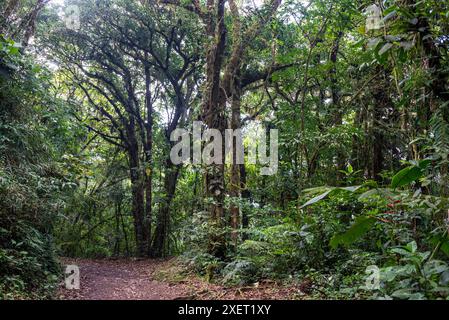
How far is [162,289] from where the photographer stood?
6.50 meters

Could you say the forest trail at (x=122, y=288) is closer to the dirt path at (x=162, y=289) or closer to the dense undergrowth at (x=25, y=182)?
the dirt path at (x=162, y=289)

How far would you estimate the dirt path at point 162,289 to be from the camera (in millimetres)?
5012

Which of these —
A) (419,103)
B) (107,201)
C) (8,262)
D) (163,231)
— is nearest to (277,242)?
(419,103)

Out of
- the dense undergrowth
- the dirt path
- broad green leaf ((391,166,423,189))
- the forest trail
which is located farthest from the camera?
the forest trail

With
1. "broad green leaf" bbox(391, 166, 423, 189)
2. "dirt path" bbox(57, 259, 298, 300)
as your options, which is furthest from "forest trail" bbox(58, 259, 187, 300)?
"broad green leaf" bbox(391, 166, 423, 189)

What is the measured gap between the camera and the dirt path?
197 inches

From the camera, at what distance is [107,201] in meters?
14.0

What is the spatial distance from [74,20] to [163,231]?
7.48 m

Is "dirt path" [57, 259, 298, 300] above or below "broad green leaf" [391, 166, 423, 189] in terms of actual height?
below

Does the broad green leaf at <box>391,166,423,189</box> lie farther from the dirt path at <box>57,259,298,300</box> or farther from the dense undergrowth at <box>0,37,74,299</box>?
the dense undergrowth at <box>0,37,74,299</box>

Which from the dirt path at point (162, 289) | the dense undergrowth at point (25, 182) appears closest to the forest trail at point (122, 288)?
the dirt path at point (162, 289)

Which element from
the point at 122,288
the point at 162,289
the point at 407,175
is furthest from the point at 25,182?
the point at 407,175

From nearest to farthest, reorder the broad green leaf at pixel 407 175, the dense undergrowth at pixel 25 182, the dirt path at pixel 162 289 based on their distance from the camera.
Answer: the broad green leaf at pixel 407 175 < the dense undergrowth at pixel 25 182 < the dirt path at pixel 162 289
